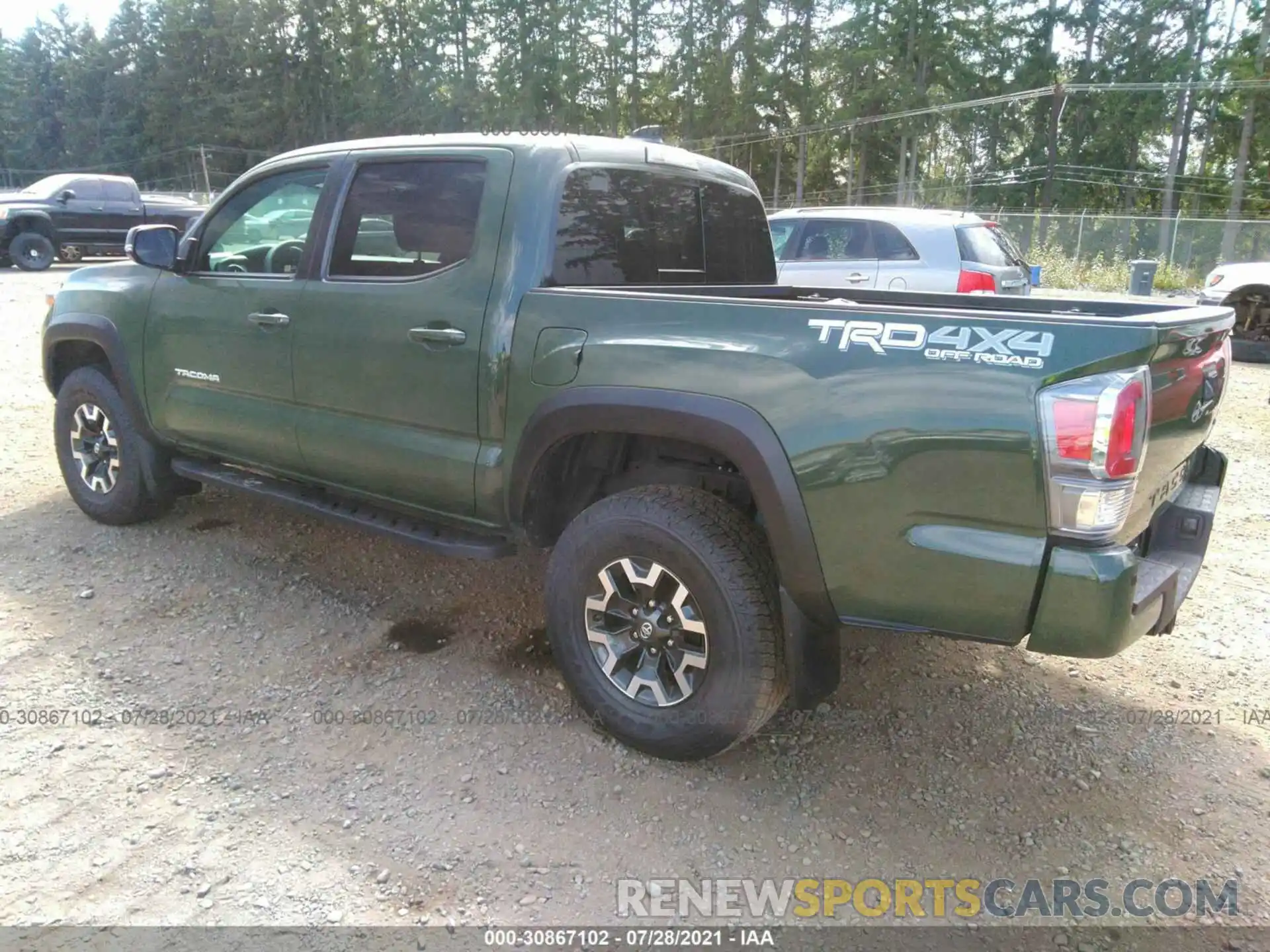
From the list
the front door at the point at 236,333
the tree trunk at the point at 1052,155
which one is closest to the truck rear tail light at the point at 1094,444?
the front door at the point at 236,333

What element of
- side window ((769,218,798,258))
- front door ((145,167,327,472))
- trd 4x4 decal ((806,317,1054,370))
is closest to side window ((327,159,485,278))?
front door ((145,167,327,472))

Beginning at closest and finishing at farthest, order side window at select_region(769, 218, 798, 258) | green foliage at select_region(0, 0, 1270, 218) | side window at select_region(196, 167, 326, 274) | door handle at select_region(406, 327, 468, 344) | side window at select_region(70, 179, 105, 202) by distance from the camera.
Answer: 1. door handle at select_region(406, 327, 468, 344)
2. side window at select_region(196, 167, 326, 274)
3. side window at select_region(769, 218, 798, 258)
4. side window at select_region(70, 179, 105, 202)
5. green foliage at select_region(0, 0, 1270, 218)

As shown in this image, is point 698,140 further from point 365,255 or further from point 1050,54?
point 365,255

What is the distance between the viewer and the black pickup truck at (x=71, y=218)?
655 inches

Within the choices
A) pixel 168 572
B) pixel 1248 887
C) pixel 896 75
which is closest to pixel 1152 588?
pixel 1248 887

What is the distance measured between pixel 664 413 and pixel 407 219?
59.8 inches

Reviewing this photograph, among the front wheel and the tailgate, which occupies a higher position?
the tailgate

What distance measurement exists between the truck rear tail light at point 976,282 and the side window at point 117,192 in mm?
16612

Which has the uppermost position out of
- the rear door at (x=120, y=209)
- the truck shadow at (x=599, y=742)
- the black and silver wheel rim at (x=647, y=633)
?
the rear door at (x=120, y=209)

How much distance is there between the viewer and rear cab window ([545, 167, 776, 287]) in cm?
327

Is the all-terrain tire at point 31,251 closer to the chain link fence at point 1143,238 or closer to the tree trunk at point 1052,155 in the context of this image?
the chain link fence at point 1143,238

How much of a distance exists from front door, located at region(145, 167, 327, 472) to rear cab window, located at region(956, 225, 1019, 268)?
6.93 m

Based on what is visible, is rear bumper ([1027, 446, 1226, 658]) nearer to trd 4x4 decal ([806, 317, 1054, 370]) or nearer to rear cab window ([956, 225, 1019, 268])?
trd 4x4 decal ([806, 317, 1054, 370])

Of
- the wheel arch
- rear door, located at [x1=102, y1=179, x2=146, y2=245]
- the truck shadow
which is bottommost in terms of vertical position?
the truck shadow
